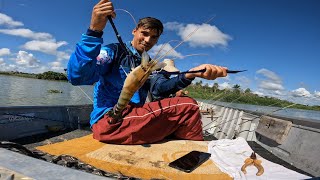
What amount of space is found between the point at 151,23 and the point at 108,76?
Result: 3.88 feet

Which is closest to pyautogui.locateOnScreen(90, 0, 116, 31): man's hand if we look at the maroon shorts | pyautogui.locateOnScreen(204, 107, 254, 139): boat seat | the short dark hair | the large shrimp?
the large shrimp

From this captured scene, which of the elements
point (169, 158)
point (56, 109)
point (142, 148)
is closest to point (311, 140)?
point (169, 158)

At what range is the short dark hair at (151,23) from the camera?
4.66m

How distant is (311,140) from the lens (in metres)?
4.67

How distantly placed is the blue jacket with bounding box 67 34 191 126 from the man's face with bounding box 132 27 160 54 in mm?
118

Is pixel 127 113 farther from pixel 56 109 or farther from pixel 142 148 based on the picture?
pixel 56 109

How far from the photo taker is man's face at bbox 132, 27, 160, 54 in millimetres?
4734

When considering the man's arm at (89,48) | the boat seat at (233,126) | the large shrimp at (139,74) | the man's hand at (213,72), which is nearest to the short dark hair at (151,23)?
the man's arm at (89,48)

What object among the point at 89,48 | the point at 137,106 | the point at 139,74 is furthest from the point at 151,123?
the point at 89,48

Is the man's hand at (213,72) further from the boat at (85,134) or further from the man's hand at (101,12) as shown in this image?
the man's hand at (101,12)

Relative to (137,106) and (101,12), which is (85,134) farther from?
(101,12)

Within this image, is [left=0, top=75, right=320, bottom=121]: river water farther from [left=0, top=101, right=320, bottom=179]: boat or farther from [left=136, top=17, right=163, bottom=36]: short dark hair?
[left=136, top=17, right=163, bottom=36]: short dark hair

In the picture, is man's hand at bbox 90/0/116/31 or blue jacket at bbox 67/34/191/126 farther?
blue jacket at bbox 67/34/191/126

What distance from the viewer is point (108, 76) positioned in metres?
4.65
